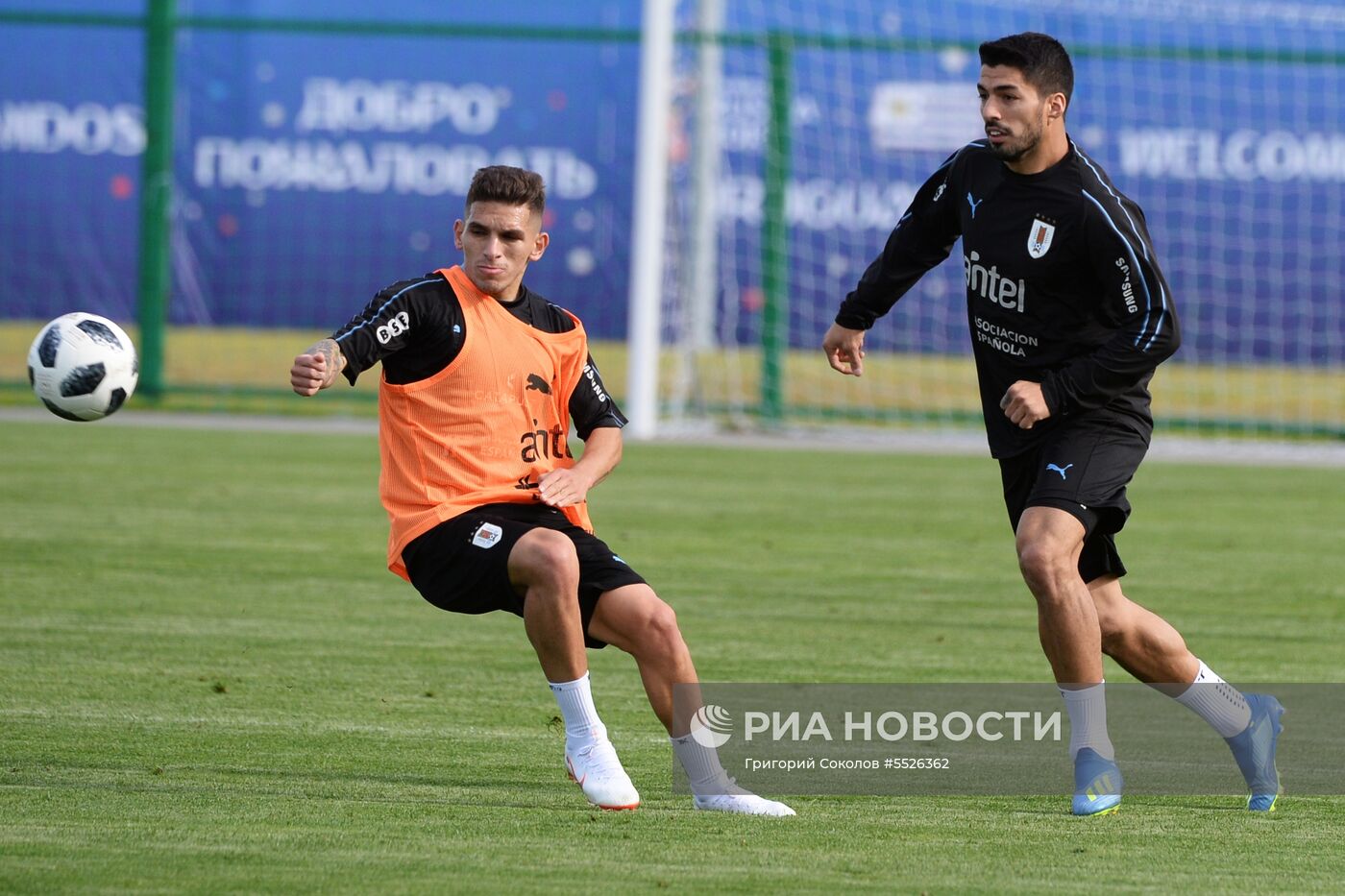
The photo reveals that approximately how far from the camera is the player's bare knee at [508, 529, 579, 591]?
457 cm

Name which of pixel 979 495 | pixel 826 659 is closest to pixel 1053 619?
pixel 826 659

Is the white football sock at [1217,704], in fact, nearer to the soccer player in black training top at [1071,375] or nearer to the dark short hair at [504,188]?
the soccer player in black training top at [1071,375]

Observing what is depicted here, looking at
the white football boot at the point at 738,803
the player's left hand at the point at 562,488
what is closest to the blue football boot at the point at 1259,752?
the white football boot at the point at 738,803

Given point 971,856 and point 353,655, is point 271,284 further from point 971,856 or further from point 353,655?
point 971,856

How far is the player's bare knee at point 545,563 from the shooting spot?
457cm

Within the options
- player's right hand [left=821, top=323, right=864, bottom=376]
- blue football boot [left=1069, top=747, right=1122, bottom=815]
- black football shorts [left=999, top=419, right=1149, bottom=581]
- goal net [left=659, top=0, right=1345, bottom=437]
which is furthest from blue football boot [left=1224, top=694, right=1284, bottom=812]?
goal net [left=659, top=0, right=1345, bottom=437]

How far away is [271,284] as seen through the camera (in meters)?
18.4

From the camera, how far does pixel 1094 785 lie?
4.68m

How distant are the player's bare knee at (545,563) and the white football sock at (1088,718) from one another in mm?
1284

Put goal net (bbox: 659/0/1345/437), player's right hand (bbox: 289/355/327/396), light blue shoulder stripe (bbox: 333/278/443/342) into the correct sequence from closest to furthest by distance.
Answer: player's right hand (bbox: 289/355/327/396), light blue shoulder stripe (bbox: 333/278/443/342), goal net (bbox: 659/0/1345/437)

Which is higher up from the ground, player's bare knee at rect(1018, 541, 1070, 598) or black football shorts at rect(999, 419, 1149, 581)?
black football shorts at rect(999, 419, 1149, 581)

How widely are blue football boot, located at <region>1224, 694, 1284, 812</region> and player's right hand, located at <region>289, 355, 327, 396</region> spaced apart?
2.45m

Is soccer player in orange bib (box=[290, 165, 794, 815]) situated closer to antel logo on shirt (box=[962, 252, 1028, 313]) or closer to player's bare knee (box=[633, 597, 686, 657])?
player's bare knee (box=[633, 597, 686, 657])

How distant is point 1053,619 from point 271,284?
14575 millimetres
